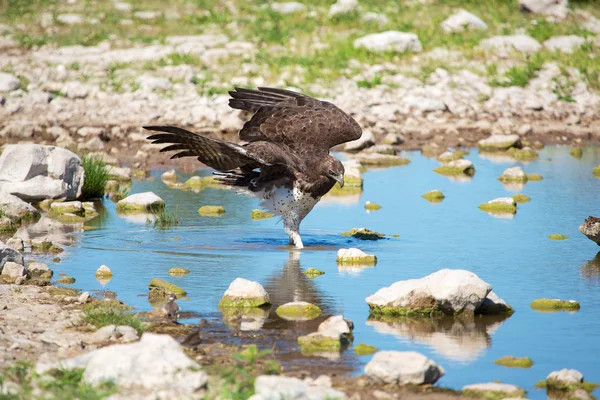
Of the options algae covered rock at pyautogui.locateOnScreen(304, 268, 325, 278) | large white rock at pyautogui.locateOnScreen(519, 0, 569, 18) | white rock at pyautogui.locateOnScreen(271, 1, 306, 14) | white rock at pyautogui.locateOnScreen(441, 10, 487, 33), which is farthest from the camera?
white rock at pyautogui.locateOnScreen(271, 1, 306, 14)

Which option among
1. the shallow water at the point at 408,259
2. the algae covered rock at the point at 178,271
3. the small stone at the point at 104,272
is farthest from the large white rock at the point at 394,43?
the small stone at the point at 104,272

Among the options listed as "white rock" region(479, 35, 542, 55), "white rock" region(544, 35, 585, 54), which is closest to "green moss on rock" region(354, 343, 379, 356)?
"white rock" region(479, 35, 542, 55)

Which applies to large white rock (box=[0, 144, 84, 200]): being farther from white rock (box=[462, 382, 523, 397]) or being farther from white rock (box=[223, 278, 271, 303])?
white rock (box=[462, 382, 523, 397])

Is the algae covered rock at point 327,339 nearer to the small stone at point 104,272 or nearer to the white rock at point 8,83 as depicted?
the small stone at point 104,272

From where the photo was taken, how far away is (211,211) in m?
12.7

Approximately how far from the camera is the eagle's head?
10.5 meters

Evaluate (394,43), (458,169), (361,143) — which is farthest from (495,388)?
(394,43)

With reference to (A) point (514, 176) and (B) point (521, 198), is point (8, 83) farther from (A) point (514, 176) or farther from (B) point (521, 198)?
(B) point (521, 198)

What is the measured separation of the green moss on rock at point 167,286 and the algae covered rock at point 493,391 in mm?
3160

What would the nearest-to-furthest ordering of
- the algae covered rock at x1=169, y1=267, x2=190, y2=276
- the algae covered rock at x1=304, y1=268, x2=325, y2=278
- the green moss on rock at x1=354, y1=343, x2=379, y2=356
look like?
the green moss on rock at x1=354, y1=343, x2=379, y2=356 < the algae covered rock at x1=169, y1=267, x2=190, y2=276 < the algae covered rock at x1=304, y1=268, x2=325, y2=278

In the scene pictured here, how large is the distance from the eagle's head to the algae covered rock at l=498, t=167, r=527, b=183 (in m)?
4.96

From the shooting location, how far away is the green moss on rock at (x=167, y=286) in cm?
843

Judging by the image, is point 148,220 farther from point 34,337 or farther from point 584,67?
point 584,67

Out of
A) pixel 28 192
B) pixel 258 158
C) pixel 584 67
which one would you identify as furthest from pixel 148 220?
pixel 584 67
